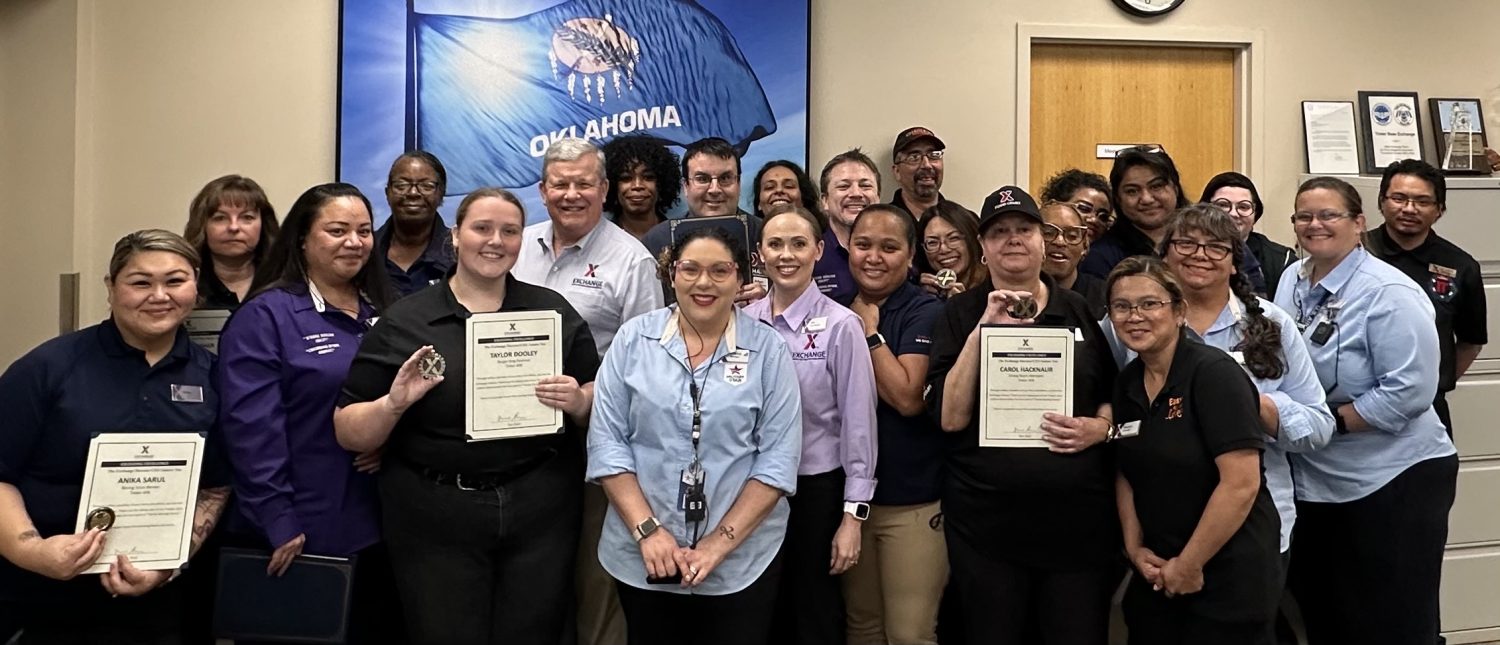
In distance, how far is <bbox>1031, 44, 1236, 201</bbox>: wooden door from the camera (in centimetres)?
506

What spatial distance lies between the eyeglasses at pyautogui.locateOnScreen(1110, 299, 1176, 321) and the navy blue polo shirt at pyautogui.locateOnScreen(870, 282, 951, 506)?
0.50 metres

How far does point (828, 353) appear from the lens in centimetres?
273

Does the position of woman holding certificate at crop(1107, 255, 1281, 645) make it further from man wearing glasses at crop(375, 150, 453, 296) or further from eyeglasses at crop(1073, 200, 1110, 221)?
man wearing glasses at crop(375, 150, 453, 296)

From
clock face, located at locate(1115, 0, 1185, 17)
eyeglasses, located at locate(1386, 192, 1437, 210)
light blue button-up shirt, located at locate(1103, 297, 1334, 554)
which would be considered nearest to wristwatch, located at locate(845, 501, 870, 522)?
light blue button-up shirt, located at locate(1103, 297, 1334, 554)

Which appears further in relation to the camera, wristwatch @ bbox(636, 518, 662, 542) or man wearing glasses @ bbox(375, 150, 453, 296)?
man wearing glasses @ bbox(375, 150, 453, 296)

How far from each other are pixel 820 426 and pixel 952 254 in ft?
2.62

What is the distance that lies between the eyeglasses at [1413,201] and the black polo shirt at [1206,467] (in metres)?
1.64

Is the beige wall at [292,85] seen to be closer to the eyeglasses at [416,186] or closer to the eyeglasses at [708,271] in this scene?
the eyeglasses at [416,186]

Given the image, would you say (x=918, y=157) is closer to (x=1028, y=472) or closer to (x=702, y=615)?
(x=1028, y=472)

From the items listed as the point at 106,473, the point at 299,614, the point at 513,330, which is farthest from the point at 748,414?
the point at 106,473

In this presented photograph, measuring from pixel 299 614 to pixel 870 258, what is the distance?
1.71m

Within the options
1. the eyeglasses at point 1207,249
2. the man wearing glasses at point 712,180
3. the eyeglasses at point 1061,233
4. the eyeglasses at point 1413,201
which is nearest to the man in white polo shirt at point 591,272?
the man wearing glasses at point 712,180

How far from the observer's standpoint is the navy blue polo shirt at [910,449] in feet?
9.26

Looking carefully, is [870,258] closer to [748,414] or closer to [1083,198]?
[748,414]
